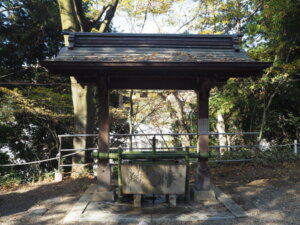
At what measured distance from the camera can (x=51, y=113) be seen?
8.89m

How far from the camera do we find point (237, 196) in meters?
5.07

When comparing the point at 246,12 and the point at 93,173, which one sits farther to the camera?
the point at 246,12

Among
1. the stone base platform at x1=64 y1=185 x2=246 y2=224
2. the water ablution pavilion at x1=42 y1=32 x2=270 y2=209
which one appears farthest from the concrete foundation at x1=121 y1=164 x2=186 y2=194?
the stone base platform at x1=64 y1=185 x2=246 y2=224

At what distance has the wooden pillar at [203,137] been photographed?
482 centimetres

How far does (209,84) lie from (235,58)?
2.19 ft

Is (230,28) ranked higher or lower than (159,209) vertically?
higher

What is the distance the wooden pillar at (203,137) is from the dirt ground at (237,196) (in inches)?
30.1

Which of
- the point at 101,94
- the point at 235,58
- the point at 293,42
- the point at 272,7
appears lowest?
the point at 101,94

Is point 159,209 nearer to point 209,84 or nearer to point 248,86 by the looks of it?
point 209,84

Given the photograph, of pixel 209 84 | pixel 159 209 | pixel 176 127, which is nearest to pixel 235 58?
pixel 209 84

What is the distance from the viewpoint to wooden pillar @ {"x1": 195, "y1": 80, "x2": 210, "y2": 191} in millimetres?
4824

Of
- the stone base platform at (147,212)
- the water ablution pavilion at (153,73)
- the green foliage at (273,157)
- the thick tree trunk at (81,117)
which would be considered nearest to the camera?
the stone base platform at (147,212)

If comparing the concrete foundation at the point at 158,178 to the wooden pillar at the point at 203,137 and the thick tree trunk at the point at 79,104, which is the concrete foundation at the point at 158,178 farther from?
the thick tree trunk at the point at 79,104

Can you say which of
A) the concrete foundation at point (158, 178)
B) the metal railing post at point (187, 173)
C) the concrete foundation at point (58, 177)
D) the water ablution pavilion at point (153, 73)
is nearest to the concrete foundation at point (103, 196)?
Answer: the water ablution pavilion at point (153, 73)
